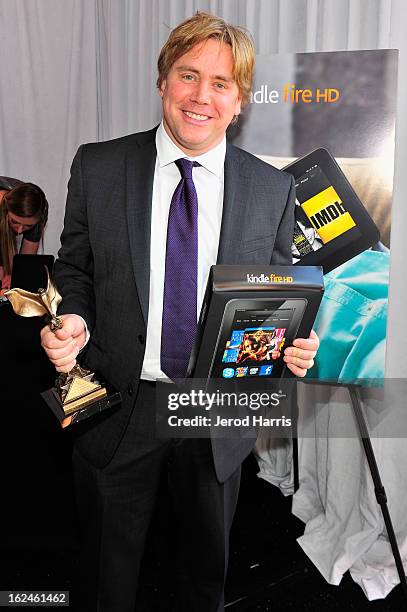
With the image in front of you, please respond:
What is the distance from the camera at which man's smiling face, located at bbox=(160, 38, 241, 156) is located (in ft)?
4.46

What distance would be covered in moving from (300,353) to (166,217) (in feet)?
1.55

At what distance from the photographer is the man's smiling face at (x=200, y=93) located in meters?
1.36

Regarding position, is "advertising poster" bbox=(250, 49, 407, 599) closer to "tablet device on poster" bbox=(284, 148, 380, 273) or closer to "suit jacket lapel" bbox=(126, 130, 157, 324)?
"tablet device on poster" bbox=(284, 148, 380, 273)

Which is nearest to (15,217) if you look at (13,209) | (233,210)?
(13,209)

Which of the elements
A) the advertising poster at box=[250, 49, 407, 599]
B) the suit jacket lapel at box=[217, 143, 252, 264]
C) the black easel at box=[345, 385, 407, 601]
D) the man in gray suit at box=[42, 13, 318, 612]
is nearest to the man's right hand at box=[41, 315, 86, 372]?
the man in gray suit at box=[42, 13, 318, 612]

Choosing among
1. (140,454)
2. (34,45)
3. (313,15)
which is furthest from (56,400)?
(34,45)

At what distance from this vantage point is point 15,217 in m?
2.57

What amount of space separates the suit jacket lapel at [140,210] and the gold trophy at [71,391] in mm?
197

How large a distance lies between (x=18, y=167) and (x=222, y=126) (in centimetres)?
209

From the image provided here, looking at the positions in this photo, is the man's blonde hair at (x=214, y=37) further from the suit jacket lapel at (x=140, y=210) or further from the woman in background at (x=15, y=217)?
the woman in background at (x=15, y=217)

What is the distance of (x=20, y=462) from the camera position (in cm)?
262

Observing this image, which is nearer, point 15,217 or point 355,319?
point 355,319

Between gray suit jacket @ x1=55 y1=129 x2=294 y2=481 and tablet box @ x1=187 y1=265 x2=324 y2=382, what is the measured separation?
199 millimetres

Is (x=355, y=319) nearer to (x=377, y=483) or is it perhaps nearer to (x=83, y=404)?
(x=377, y=483)
